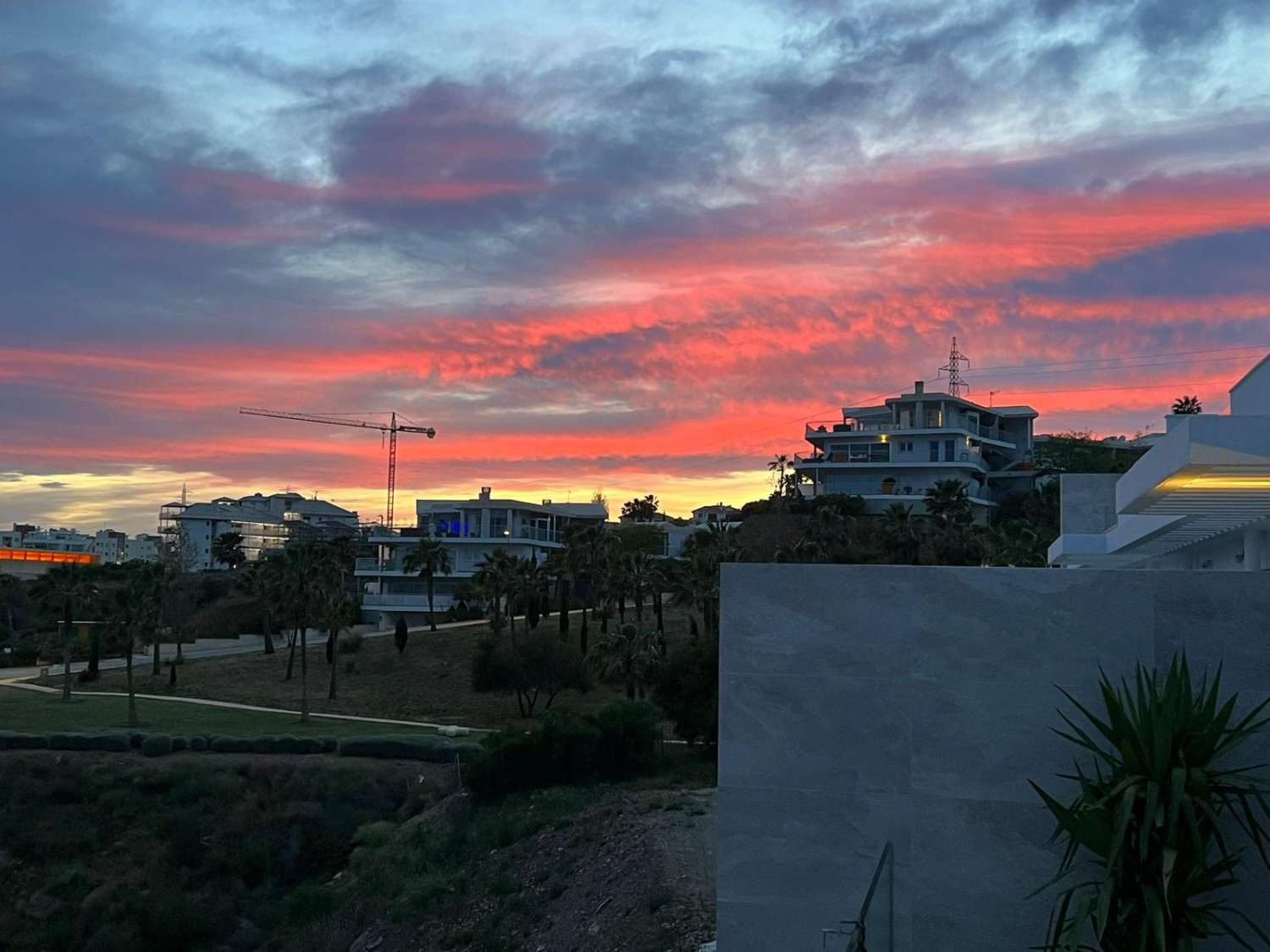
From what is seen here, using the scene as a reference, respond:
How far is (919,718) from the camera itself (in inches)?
431

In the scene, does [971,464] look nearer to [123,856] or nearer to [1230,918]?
[123,856]

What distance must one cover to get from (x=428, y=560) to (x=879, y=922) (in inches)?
2973

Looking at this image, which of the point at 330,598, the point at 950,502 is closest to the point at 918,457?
the point at 950,502

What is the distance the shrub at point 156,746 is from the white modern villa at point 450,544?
118ft

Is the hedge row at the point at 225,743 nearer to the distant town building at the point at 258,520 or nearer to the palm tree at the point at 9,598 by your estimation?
the palm tree at the point at 9,598

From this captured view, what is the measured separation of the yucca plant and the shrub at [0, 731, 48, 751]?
48.1m

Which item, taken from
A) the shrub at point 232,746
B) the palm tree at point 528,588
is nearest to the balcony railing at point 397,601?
the palm tree at point 528,588

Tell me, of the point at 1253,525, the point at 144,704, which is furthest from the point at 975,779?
the point at 144,704

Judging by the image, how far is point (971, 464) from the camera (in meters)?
87.9

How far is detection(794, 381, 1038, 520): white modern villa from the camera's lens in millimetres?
87625

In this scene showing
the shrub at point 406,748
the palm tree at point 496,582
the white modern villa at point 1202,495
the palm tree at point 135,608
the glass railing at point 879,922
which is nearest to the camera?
the white modern villa at point 1202,495

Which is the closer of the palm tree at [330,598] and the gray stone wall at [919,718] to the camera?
the gray stone wall at [919,718]

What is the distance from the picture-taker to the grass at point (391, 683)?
58.0 m

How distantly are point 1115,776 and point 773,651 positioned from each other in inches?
131
